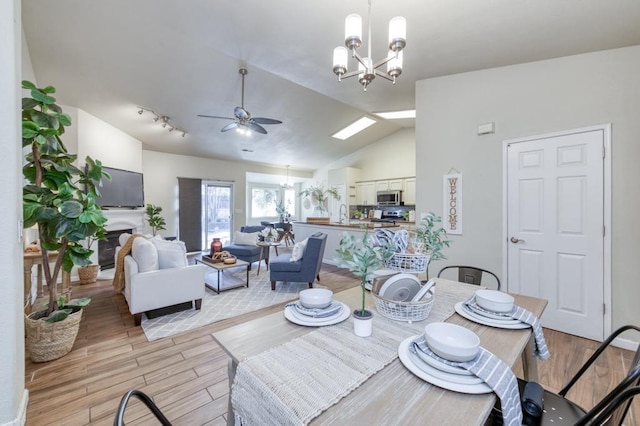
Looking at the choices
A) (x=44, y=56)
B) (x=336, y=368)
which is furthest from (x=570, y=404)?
(x=44, y=56)

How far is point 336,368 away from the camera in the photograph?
0.83 meters

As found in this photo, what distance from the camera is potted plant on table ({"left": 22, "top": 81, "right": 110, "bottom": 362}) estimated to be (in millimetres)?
1967

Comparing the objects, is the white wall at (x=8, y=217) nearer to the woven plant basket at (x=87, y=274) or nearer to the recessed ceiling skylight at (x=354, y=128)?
the woven plant basket at (x=87, y=274)

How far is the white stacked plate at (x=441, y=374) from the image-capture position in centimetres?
73

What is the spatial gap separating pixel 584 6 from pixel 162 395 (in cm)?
420

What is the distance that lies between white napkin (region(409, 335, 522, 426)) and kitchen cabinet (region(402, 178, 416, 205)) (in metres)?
6.31

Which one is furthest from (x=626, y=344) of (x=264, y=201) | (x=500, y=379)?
(x=264, y=201)

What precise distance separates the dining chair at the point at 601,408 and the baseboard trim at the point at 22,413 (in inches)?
95.8

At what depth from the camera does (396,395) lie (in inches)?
28.4

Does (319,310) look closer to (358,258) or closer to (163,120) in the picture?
(358,258)

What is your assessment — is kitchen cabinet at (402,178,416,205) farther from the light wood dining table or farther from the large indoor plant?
the light wood dining table

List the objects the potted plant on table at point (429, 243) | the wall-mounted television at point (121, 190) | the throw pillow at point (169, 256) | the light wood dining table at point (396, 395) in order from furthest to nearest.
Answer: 1. the wall-mounted television at point (121, 190)
2. the throw pillow at point (169, 256)
3. the potted plant on table at point (429, 243)
4. the light wood dining table at point (396, 395)

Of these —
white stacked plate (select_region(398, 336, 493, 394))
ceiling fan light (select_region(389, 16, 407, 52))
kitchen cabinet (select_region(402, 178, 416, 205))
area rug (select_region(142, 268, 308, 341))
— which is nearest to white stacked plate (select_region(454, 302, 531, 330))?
white stacked plate (select_region(398, 336, 493, 394))

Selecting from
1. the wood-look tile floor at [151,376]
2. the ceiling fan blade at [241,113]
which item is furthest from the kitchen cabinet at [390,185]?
the wood-look tile floor at [151,376]
